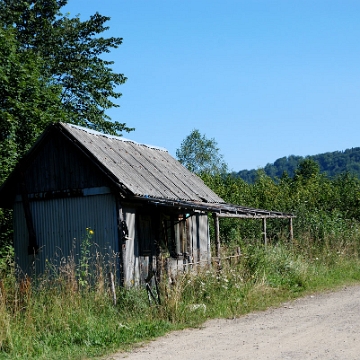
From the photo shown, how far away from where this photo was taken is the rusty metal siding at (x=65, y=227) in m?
14.0

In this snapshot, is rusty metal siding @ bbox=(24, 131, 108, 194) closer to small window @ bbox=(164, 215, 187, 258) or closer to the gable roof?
the gable roof

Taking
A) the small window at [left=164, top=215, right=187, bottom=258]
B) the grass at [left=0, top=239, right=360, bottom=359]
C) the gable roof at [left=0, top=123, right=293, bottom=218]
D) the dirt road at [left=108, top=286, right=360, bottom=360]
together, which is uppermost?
the gable roof at [left=0, top=123, right=293, bottom=218]

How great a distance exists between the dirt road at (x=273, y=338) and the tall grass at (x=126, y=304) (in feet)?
1.69


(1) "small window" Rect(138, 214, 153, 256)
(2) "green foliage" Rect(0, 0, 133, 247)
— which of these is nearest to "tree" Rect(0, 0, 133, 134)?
(2) "green foliage" Rect(0, 0, 133, 247)

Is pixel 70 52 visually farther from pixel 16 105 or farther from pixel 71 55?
pixel 16 105

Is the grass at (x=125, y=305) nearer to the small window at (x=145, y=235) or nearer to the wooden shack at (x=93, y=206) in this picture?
the wooden shack at (x=93, y=206)

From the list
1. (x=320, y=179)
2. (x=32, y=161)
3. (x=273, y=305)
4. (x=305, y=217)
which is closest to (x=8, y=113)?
(x=32, y=161)

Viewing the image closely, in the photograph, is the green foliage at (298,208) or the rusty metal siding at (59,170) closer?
the rusty metal siding at (59,170)

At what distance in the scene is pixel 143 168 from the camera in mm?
16328

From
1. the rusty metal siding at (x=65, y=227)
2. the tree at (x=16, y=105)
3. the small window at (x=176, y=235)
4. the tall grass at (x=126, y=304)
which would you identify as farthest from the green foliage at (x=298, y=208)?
the tree at (x=16, y=105)

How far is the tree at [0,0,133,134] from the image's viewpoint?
1115 inches

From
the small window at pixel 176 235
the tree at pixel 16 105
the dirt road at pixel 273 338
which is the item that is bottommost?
the dirt road at pixel 273 338

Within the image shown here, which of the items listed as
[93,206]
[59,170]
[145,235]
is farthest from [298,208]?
[59,170]

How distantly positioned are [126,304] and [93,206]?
3.55 metres
